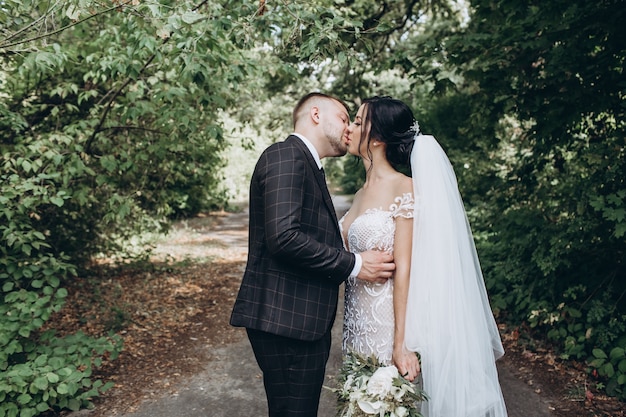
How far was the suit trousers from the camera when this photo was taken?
2377 millimetres

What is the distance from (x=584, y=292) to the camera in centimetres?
504

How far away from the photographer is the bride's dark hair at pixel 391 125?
255 cm

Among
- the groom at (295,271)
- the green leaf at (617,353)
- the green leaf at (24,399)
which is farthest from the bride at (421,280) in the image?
the green leaf at (24,399)

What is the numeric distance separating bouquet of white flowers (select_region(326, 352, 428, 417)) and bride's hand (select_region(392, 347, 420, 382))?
0.10 meters

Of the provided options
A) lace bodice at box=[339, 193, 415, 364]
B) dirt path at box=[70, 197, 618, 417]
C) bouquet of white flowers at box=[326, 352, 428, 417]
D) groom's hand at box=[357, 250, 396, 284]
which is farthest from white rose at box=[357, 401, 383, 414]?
dirt path at box=[70, 197, 618, 417]

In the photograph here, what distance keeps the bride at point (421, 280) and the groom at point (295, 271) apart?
16cm

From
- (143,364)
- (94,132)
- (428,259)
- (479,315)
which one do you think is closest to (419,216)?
(428,259)

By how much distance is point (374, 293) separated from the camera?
8.51 ft

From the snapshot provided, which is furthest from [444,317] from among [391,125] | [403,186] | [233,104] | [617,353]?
[233,104]

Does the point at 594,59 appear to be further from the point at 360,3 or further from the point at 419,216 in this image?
the point at 360,3

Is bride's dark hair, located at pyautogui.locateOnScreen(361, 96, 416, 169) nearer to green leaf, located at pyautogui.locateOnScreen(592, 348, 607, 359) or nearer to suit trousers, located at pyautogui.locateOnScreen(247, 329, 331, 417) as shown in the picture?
suit trousers, located at pyautogui.locateOnScreen(247, 329, 331, 417)

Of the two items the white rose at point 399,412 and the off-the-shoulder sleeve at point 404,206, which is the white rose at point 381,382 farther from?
the off-the-shoulder sleeve at point 404,206

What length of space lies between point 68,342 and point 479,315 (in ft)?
11.0

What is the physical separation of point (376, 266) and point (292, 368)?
2.10ft
